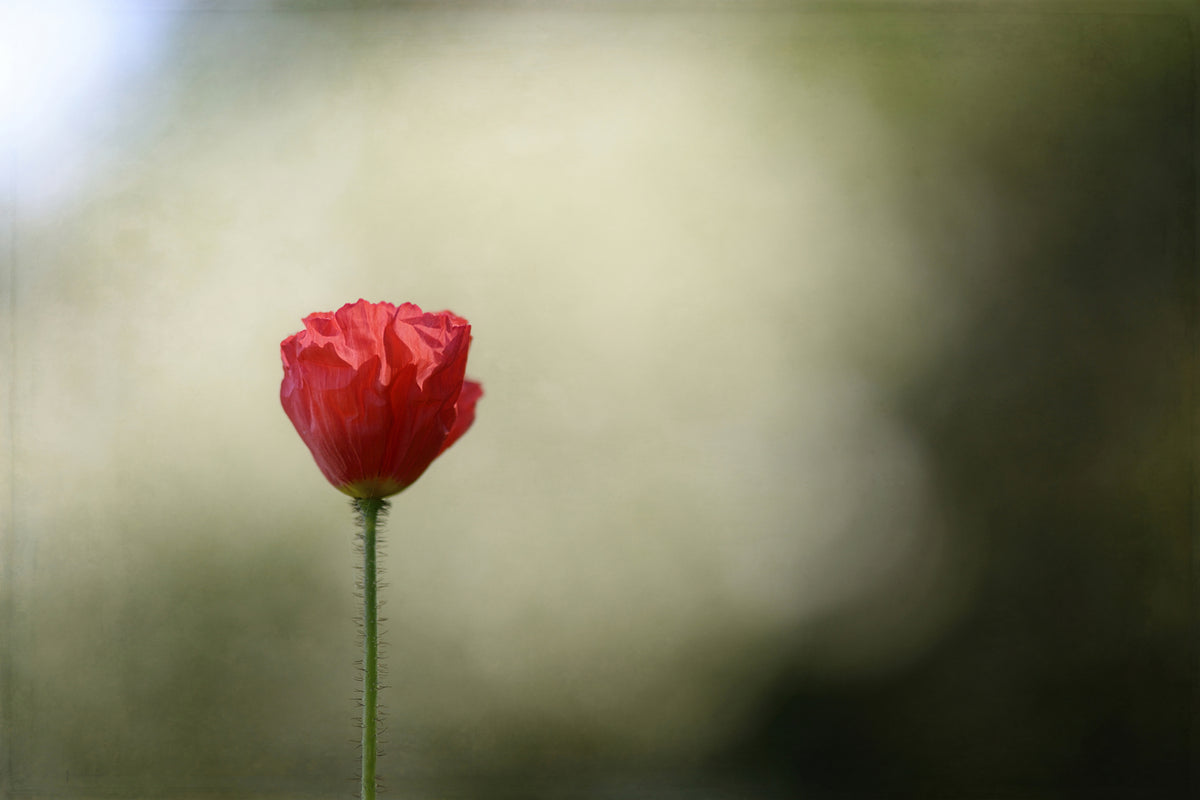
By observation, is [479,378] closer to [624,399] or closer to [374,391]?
[624,399]

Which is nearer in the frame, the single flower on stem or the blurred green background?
the single flower on stem

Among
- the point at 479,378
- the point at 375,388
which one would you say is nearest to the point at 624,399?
the point at 479,378

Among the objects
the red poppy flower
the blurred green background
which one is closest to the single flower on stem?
the red poppy flower

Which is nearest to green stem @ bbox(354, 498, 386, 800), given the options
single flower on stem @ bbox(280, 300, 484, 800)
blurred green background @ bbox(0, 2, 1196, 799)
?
single flower on stem @ bbox(280, 300, 484, 800)

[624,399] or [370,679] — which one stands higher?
[624,399]

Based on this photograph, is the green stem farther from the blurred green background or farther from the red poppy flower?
the blurred green background

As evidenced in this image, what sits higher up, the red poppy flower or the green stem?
the red poppy flower
